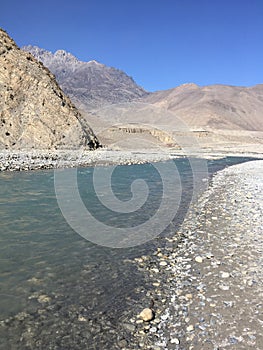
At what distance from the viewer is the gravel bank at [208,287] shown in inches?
175

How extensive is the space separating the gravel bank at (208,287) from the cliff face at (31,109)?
3192 cm

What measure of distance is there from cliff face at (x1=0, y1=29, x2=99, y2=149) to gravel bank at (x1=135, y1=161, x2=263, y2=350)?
31.9 m

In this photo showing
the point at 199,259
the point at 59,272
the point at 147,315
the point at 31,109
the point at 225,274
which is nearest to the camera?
the point at 147,315

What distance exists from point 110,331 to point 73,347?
1.95 ft

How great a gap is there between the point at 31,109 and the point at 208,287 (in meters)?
38.7

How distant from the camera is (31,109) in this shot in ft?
133

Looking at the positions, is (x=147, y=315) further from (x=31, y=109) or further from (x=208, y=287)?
(x=31, y=109)

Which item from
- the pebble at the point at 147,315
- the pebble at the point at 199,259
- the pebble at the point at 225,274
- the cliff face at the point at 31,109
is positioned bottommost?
the pebble at the point at 147,315

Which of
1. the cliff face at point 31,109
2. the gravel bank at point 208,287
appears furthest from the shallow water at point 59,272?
the cliff face at point 31,109

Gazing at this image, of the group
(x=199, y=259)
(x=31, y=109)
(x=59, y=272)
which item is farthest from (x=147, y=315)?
(x=31, y=109)

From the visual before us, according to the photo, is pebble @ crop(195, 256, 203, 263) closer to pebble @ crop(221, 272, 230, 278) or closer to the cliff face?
pebble @ crop(221, 272, 230, 278)

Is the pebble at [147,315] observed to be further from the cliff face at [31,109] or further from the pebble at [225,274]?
the cliff face at [31,109]

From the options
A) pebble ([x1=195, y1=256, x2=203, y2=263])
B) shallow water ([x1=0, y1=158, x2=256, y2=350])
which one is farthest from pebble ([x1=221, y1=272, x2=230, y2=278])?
shallow water ([x1=0, y1=158, x2=256, y2=350])

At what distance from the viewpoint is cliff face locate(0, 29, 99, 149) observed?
38.2m
